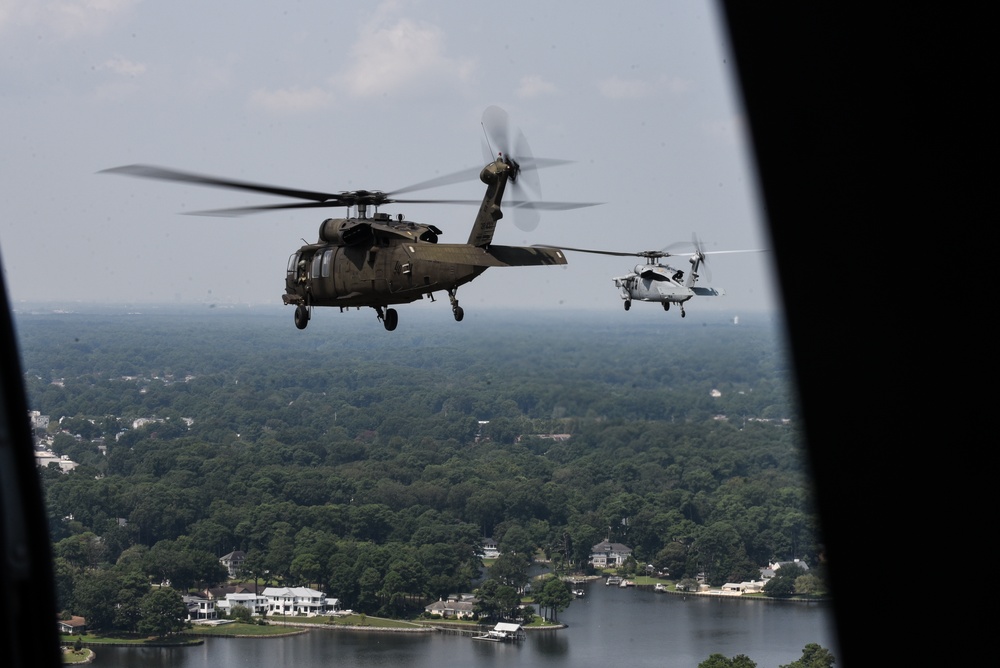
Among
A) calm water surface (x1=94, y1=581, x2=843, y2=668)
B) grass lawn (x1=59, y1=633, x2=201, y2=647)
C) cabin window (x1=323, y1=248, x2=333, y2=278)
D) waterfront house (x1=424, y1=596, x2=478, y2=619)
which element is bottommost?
calm water surface (x1=94, y1=581, x2=843, y2=668)

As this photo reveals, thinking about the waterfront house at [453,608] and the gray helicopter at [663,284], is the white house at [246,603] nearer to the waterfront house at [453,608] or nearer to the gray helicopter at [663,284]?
the waterfront house at [453,608]

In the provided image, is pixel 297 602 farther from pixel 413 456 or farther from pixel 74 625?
pixel 413 456

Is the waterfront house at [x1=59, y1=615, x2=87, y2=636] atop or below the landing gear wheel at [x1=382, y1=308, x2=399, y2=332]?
below

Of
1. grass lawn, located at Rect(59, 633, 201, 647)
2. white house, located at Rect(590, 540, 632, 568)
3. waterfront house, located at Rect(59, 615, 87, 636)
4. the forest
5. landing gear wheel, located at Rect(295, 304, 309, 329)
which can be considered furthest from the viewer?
white house, located at Rect(590, 540, 632, 568)

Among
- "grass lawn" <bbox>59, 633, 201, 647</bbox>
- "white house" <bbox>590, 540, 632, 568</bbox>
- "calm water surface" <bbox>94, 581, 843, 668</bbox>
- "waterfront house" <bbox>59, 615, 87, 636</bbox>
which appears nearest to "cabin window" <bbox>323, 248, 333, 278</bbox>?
"calm water surface" <bbox>94, 581, 843, 668</bbox>

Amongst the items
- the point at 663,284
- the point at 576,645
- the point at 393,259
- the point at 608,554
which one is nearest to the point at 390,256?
the point at 393,259

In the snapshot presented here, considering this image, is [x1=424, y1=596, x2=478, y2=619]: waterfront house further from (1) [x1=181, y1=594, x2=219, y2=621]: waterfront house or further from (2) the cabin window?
(2) the cabin window

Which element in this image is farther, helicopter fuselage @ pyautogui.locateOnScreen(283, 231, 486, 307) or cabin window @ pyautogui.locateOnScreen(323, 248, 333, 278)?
cabin window @ pyautogui.locateOnScreen(323, 248, 333, 278)
